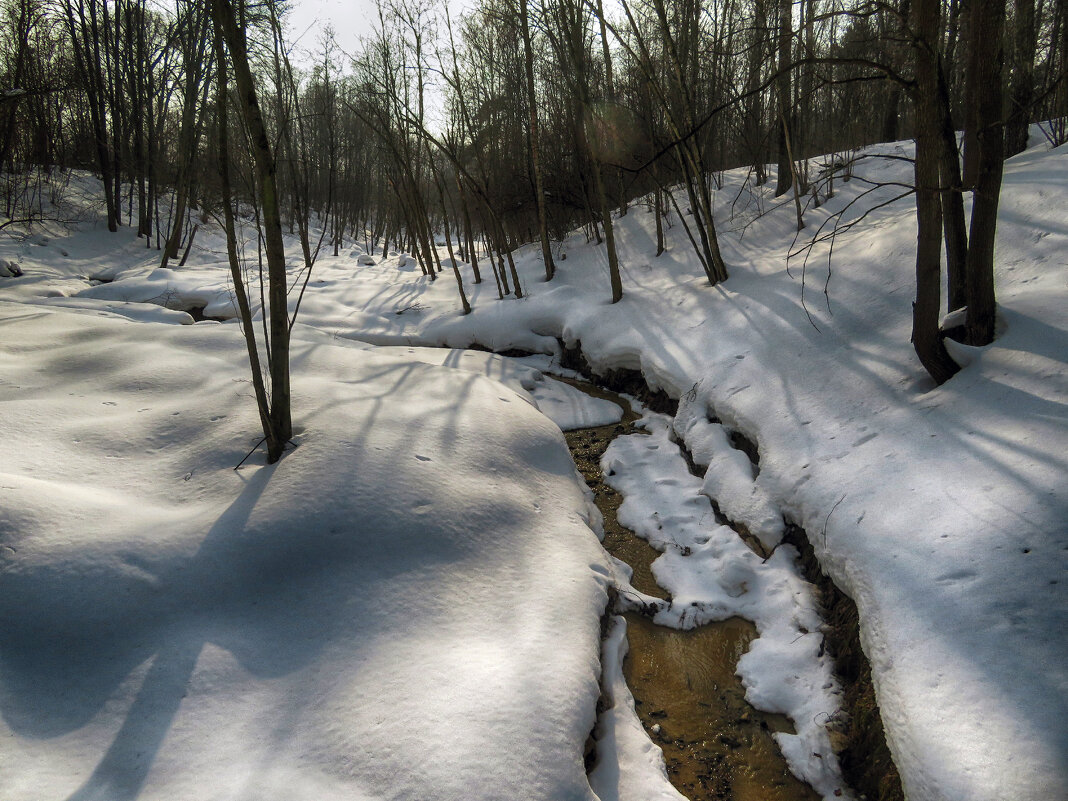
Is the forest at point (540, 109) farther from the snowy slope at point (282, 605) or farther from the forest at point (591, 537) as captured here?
the snowy slope at point (282, 605)

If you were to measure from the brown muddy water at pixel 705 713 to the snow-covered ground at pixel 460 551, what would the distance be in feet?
0.66

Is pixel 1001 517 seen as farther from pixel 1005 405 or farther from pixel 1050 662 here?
pixel 1005 405

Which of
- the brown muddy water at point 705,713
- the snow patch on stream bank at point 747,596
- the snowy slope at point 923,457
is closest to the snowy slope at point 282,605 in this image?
the brown muddy water at point 705,713

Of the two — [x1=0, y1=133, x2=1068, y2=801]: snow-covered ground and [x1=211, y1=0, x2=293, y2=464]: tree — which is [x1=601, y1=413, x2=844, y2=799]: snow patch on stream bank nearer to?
[x1=0, y1=133, x2=1068, y2=801]: snow-covered ground

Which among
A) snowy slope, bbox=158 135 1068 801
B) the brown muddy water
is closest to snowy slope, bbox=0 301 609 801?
the brown muddy water

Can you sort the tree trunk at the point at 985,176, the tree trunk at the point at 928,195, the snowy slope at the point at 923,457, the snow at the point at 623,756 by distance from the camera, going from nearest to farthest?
the snowy slope at the point at 923,457
the snow at the point at 623,756
the tree trunk at the point at 928,195
the tree trunk at the point at 985,176

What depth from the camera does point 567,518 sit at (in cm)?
415

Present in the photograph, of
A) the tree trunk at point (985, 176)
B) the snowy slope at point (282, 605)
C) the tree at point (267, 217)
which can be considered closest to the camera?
the snowy slope at point (282, 605)

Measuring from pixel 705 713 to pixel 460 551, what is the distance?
156 cm

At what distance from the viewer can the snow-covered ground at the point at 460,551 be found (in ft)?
6.80

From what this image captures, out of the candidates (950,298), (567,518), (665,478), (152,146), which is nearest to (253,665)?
(567,518)

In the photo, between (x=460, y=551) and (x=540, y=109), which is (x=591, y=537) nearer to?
(x=460, y=551)

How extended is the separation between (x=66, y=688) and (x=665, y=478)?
4.41m

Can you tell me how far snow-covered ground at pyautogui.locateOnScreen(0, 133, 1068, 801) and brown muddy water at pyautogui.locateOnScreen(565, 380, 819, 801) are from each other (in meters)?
0.20
